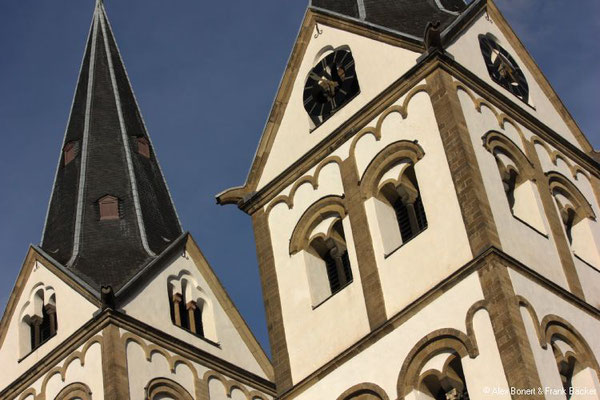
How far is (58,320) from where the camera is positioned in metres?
37.8

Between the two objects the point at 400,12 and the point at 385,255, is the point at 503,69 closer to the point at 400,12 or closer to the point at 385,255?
the point at 400,12

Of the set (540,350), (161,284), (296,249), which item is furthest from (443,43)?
(161,284)

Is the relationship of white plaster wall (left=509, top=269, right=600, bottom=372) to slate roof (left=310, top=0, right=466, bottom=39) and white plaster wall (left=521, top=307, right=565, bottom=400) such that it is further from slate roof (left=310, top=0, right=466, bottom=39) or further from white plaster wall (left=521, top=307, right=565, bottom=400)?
slate roof (left=310, top=0, right=466, bottom=39)

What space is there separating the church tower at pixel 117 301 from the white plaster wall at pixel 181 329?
0.11 ft

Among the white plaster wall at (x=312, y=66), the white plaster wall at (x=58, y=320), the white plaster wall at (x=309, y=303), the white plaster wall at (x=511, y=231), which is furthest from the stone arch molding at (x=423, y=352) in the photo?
the white plaster wall at (x=58, y=320)

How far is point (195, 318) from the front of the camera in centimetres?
3950

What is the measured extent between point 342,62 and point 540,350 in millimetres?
8733

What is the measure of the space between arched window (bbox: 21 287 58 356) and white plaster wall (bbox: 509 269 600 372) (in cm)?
1408

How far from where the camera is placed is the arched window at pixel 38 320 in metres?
38.3

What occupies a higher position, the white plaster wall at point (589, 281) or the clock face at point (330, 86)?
the clock face at point (330, 86)

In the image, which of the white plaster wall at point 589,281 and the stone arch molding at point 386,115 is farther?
the stone arch molding at point 386,115
